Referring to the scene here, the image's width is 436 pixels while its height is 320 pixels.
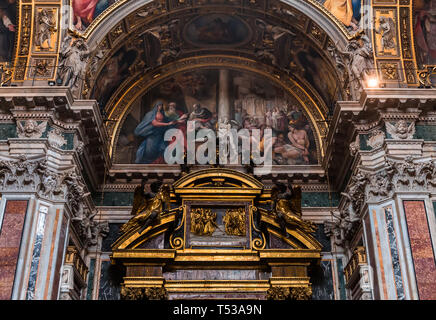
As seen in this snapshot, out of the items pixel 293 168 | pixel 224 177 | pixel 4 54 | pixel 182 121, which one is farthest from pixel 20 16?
pixel 293 168

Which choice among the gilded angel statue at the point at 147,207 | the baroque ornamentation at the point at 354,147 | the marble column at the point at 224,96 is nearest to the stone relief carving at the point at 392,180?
the baroque ornamentation at the point at 354,147

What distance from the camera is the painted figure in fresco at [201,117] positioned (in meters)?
16.8

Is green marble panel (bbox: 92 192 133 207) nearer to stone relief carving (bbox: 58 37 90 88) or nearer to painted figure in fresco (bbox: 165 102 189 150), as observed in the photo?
painted figure in fresco (bbox: 165 102 189 150)

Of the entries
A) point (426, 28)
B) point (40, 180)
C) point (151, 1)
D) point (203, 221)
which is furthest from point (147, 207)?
point (426, 28)

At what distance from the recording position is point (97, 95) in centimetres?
1570

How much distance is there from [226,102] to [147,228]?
4.84m

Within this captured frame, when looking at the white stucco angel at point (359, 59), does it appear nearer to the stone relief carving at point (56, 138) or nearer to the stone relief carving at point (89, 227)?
the stone relief carving at point (56, 138)

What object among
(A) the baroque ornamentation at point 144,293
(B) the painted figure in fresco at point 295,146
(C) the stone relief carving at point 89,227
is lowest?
(A) the baroque ornamentation at point 144,293

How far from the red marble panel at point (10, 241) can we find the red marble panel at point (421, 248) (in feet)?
25.1

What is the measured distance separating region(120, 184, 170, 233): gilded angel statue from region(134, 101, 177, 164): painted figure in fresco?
1.73m

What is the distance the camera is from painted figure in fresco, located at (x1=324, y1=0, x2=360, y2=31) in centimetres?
1494

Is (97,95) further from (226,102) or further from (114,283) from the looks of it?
(114,283)

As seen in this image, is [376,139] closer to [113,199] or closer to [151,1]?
[151,1]

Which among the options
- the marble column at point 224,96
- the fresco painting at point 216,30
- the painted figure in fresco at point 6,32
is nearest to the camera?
the painted figure in fresco at point 6,32
